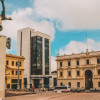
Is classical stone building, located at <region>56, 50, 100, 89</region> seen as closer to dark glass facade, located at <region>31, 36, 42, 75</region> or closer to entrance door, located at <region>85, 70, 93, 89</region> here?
entrance door, located at <region>85, 70, 93, 89</region>

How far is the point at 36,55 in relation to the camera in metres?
71.5

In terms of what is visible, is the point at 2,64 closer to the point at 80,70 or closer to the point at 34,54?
the point at 80,70

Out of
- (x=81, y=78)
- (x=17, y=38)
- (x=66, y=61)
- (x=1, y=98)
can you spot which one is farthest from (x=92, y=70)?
(x=1, y=98)

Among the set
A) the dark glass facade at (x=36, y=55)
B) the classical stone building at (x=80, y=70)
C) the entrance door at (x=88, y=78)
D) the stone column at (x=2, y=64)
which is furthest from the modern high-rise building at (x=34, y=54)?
the stone column at (x=2, y=64)

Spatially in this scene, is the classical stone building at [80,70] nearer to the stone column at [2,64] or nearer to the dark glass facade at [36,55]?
the dark glass facade at [36,55]

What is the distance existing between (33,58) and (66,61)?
1925 centimetres

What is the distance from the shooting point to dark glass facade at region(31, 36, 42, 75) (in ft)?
233

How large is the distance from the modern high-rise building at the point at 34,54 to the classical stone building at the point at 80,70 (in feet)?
51.5

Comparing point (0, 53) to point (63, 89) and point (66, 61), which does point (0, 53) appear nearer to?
point (63, 89)

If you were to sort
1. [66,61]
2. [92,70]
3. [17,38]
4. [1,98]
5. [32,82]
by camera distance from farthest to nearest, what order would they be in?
[17,38] < [32,82] < [66,61] < [92,70] < [1,98]

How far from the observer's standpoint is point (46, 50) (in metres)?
76.5

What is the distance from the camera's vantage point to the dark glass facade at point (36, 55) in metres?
71.0

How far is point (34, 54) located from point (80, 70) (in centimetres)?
2427

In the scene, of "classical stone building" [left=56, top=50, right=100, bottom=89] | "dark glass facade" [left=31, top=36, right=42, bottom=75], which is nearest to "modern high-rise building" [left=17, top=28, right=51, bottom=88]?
"dark glass facade" [left=31, top=36, right=42, bottom=75]
